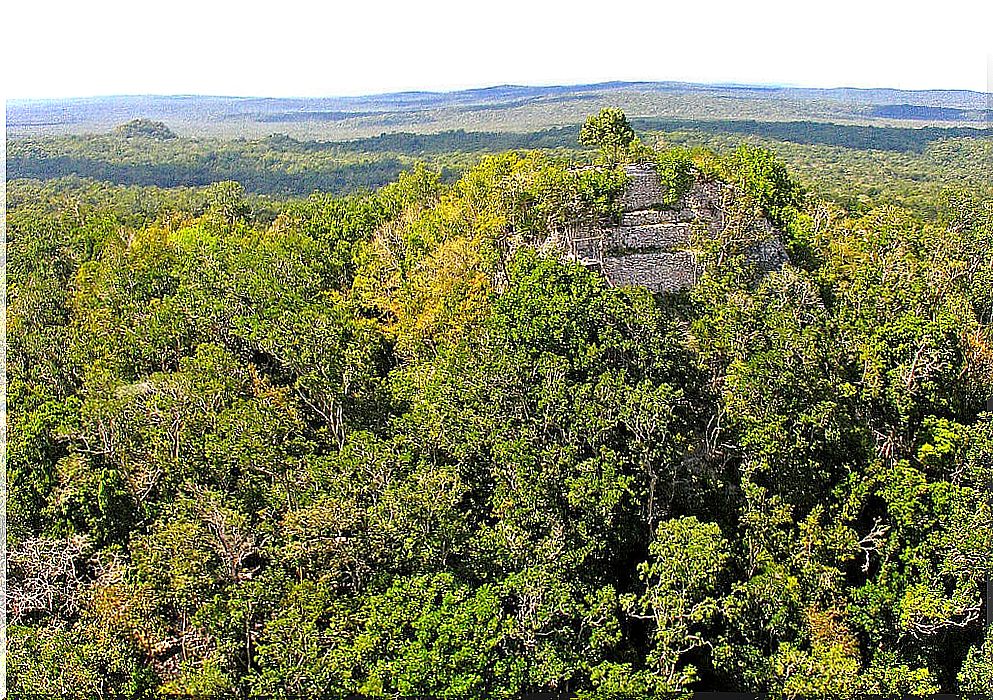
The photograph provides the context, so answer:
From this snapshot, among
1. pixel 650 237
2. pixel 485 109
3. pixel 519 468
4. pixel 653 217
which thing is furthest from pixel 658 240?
pixel 485 109

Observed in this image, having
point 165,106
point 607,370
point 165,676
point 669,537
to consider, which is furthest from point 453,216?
point 165,106

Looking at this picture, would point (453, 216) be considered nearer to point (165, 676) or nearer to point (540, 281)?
point (540, 281)

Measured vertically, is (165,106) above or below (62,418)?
above

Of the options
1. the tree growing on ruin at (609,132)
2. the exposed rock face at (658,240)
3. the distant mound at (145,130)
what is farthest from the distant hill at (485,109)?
the exposed rock face at (658,240)

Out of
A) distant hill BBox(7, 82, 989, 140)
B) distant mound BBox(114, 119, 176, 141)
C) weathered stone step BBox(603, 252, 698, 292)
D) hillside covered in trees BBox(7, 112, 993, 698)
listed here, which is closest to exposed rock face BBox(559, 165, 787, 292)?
weathered stone step BBox(603, 252, 698, 292)

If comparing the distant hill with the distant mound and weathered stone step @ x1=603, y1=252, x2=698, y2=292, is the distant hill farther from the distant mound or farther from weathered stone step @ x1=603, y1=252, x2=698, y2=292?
weathered stone step @ x1=603, y1=252, x2=698, y2=292

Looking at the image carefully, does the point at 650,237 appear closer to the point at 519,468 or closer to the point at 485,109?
the point at 519,468
